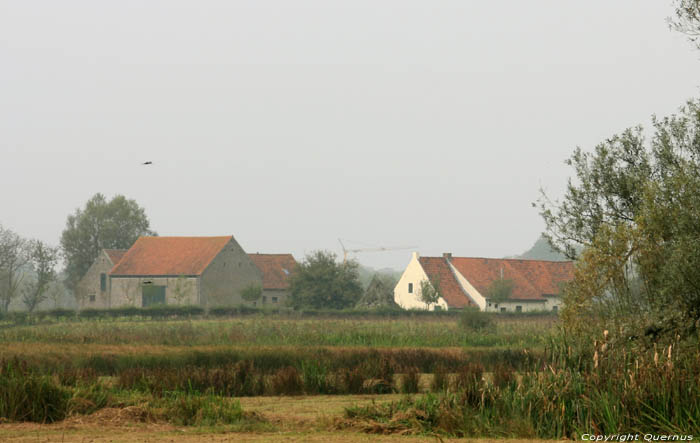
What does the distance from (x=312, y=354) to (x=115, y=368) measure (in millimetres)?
5511

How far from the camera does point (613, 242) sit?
64.4 feet

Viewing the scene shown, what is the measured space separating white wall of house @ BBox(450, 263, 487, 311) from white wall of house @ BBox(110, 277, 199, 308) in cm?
2304

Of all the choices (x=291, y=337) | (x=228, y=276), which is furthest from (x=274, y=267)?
(x=291, y=337)

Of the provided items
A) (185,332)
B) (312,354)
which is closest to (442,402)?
(312,354)

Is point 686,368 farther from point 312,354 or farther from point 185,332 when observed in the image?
point 185,332

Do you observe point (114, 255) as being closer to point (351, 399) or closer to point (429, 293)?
point (429, 293)

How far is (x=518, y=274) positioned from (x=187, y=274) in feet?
96.7

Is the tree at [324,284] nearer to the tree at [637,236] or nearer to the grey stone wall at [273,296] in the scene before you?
the grey stone wall at [273,296]

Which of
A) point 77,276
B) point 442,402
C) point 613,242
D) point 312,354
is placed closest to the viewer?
point 442,402

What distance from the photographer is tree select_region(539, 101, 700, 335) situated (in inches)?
636

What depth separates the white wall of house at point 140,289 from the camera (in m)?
70.8

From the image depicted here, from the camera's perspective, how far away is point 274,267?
81.6 m

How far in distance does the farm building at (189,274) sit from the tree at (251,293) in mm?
1836

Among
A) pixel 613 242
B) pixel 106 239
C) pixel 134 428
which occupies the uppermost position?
pixel 106 239
